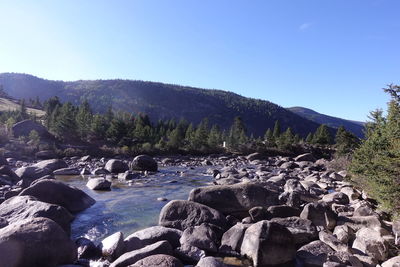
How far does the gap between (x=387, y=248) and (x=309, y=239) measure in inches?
92.4

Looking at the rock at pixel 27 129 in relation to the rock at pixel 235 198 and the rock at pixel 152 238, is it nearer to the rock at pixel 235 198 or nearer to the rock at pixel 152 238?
the rock at pixel 235 198

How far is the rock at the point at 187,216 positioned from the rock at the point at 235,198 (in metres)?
1.50

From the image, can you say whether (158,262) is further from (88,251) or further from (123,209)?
(123,209)

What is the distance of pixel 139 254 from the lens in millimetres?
8219

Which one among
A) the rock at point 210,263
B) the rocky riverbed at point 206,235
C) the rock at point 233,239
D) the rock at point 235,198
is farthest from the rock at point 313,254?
the rock at point 235,198

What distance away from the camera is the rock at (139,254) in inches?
316

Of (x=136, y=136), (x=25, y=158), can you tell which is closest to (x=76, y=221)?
(x=25, y=158)

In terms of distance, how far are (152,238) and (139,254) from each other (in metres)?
1.69

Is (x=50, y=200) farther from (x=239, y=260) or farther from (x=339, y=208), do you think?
(x=339, y=208)

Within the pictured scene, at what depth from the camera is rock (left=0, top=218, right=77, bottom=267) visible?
7605 mm

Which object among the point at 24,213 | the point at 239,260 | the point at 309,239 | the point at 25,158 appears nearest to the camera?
the point at 239,260

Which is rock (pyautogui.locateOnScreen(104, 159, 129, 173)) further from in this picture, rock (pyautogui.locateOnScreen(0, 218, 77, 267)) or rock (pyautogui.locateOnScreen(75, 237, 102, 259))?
rock (pyautogui.locateOnScreen(0, 218, 77, 267))

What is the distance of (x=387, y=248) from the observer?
9172mm

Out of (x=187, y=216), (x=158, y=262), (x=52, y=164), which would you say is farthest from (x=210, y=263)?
(x=52, y=164)
